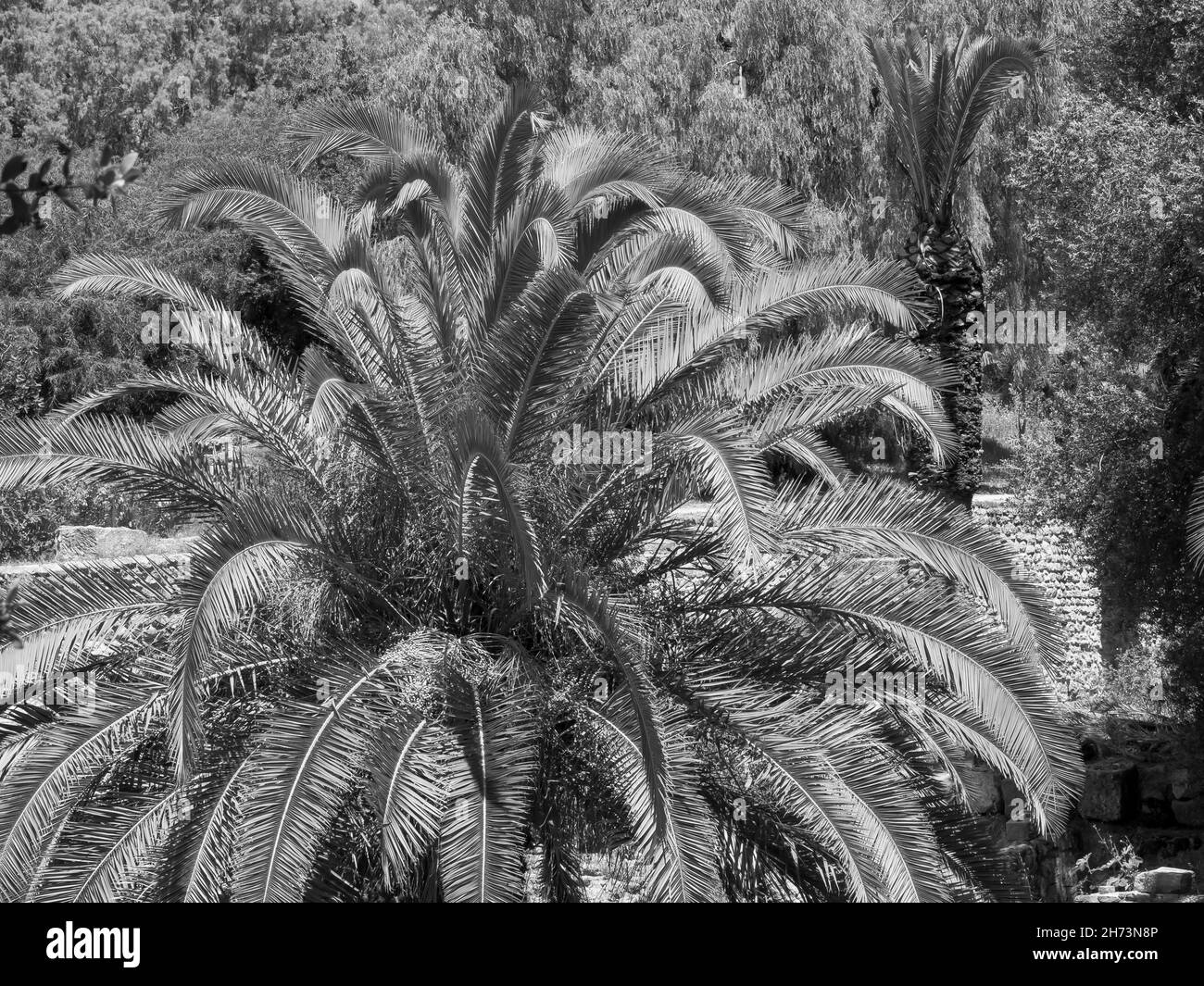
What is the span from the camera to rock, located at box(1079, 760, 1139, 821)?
11773 millimetres

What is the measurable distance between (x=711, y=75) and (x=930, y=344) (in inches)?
376

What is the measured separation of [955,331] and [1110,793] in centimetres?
481

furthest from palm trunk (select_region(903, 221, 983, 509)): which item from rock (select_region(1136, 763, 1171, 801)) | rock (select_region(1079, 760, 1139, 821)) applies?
rock (select_region(1136, 763, 1171, 801))

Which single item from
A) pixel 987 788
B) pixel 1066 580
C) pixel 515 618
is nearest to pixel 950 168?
pixel 987 788

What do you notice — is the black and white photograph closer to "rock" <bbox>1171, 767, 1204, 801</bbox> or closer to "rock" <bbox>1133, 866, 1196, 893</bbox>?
"rock" <bbox>1133, 866, 1196, 893</bbox>

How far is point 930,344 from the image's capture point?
10.2m

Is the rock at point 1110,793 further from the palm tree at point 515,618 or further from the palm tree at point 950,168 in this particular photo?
the palm tree at point 515,618

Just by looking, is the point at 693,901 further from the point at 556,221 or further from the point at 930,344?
the point at 930,344

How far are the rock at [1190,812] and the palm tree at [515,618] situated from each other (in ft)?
18.5

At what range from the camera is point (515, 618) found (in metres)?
6.32

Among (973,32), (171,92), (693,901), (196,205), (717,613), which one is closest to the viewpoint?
(693,901)

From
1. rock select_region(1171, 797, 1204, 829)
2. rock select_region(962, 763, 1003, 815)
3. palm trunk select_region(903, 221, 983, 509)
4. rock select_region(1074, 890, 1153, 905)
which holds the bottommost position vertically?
rock select_region(1074, 890, 1153, 905)

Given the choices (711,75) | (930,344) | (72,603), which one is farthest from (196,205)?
(711,75)

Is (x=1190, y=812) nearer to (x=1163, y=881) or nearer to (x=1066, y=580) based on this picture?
(x=1163, y=881)
